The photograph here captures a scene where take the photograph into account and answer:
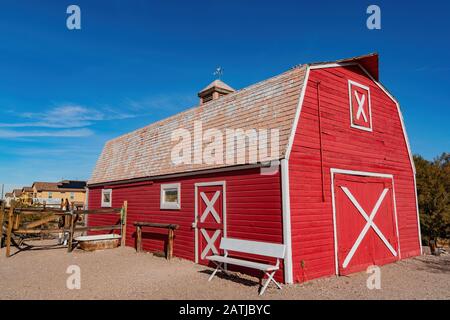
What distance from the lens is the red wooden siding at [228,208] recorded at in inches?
314

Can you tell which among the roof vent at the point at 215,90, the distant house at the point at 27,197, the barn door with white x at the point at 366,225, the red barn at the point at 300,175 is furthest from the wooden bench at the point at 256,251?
the distant house at the point at 27,197

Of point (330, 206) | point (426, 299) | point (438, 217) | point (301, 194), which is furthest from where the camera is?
point (438, 217)

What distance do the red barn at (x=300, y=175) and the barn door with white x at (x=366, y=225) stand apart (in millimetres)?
32

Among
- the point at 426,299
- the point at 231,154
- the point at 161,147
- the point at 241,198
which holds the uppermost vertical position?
the point at 161,147

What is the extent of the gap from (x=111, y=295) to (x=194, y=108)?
26.3ft

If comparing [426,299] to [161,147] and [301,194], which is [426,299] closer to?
[301,194]

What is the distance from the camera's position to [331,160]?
901cm

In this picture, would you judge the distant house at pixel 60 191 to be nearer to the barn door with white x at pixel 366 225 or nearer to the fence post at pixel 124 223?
the fence post at pixel 124 223

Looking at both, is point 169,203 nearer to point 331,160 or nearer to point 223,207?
point 223,207

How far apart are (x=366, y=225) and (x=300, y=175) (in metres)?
3.07

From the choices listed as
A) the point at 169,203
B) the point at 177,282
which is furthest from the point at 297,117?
the point at 169,203

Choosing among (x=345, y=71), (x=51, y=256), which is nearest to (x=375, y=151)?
(x=345, y=71)

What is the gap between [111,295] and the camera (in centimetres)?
681

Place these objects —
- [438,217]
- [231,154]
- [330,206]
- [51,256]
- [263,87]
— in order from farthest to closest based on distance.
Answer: [438,217] → [51,256] → [263,87] → [231,154] → [330,206]
